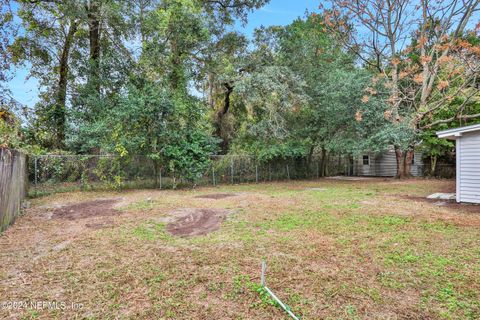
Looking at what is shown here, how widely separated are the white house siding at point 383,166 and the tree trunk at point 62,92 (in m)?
17.1

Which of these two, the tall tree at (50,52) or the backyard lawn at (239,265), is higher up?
the tall tree at (50,52)

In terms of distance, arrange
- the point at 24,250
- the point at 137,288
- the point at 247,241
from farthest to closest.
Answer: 1. the point at 247,241
2. the point at 24,250
3. the point at 137,288

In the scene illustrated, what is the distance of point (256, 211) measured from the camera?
6.12m

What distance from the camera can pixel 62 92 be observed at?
36.2ft

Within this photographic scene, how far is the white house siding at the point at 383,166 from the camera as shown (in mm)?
16172

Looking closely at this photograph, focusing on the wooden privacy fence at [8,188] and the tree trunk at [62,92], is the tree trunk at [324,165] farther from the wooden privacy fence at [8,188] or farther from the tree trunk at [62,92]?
the wooden privacy fence at [8,188]

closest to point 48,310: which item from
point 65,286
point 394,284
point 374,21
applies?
point 65,286

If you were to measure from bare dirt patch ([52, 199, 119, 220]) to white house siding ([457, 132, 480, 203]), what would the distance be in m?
8.69

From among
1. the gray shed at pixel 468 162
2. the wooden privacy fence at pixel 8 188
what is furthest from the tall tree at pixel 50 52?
the gray shed at pixel 468 162

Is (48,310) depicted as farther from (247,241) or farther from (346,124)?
(346,124)

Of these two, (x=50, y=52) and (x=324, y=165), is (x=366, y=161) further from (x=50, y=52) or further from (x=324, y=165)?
(x=50, y=52)

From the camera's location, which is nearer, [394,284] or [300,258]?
[394,284]

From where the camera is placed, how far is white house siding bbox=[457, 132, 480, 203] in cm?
664

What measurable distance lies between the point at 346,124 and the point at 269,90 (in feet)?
13.9
